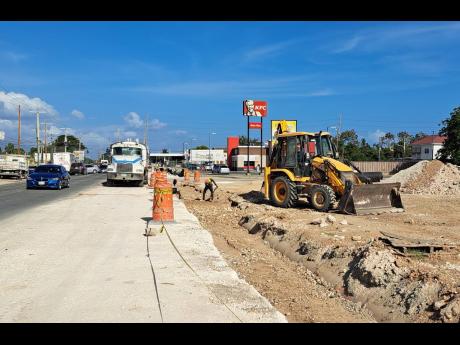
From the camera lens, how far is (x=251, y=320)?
5832 millimetres

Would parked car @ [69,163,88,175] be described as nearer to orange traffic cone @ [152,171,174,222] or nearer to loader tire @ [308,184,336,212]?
loader tire @ [308,184,336,212]

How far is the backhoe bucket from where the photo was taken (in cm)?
1583

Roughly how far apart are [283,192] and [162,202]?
6.38 meters

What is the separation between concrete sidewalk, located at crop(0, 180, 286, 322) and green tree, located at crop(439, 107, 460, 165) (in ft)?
128

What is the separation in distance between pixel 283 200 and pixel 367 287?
11.5 metres

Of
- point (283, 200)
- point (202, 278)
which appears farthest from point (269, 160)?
point (202, 278)

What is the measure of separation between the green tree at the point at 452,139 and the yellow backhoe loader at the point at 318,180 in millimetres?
31502

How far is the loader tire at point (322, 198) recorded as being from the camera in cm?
1652

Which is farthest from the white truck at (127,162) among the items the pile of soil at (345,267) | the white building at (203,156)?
→ the white building at (203,156)

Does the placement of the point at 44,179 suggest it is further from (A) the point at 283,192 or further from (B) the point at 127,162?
(A) the point at 283,192

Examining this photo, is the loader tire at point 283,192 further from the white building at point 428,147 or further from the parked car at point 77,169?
the white building at point 428,147

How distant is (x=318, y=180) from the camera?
17.8 meters

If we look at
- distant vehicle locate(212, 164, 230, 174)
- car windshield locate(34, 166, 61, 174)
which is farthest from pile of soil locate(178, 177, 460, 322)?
distant vehicle locate(212, 164, 230, 174)
